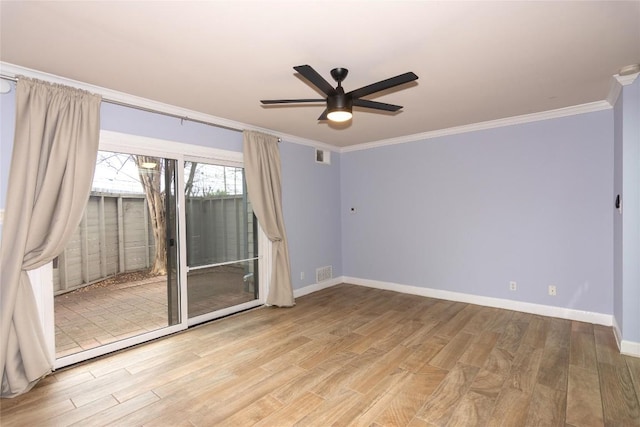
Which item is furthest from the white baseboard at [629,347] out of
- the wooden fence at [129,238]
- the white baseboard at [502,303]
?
the wooden fence at [129,238]

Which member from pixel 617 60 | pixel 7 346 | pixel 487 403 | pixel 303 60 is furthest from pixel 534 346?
pixel 7 346

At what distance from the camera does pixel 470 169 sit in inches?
178

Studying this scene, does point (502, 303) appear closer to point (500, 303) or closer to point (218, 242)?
point (500, 303)

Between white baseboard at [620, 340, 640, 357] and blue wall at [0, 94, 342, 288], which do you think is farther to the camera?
blue wall at [0, 94, 342, 288]

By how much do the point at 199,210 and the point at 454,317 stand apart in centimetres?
351

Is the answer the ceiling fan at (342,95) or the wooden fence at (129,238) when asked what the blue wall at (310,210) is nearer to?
the wooden fence at (129,238)

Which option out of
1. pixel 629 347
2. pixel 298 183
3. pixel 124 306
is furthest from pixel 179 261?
pixel 629 347

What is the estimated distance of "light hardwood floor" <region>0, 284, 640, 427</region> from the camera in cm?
211

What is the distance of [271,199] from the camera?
4414 mm


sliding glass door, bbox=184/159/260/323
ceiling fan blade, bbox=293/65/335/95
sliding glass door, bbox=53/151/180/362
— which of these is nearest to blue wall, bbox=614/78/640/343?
ceiling fan blade, bbox=293/65/335/95

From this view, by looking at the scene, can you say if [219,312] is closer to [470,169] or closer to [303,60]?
[303,60]

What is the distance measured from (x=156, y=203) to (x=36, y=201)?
1.12m

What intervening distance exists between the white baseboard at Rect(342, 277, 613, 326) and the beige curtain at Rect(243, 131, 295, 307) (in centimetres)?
182

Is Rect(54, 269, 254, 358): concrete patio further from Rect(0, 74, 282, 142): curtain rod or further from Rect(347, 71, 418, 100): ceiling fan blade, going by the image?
Rect(347, 71, 418, 100): ceiling fan blade
